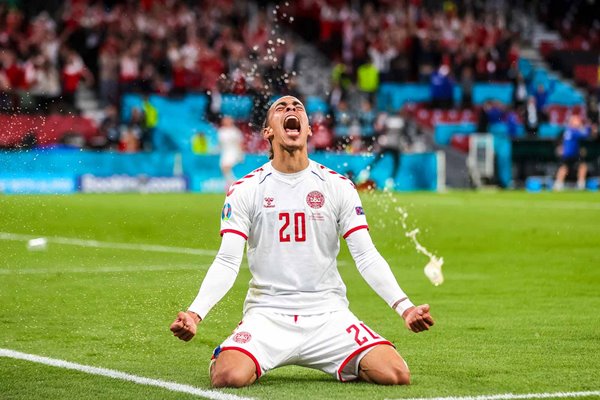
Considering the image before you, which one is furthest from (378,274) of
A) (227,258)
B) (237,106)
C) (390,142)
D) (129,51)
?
(129,51)

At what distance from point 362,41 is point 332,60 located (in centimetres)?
144

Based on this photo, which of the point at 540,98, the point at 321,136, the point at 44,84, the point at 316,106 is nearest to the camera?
the point at 44,84

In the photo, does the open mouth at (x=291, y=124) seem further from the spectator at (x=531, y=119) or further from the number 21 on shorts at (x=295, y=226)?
the spectator at (x=531, y=119)

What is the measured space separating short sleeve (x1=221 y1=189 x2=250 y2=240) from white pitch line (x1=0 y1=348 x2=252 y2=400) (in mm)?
895

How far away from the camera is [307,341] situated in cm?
683

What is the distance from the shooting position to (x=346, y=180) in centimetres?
707

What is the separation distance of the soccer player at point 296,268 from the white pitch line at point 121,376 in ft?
0.78

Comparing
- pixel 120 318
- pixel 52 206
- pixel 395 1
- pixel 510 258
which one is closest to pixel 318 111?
pixel 395 1

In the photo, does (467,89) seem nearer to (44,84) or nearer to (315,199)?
(44,84)

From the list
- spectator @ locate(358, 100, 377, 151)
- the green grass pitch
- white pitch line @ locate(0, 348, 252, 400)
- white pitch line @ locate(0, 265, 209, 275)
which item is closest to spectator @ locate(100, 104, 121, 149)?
spectator @ locate(358, 100, 377, 151)

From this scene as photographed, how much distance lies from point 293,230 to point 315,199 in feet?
0.71

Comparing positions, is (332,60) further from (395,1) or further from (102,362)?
(102,362)

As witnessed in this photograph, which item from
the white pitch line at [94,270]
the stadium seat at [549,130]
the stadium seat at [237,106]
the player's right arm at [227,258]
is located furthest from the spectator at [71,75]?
the player's right arm at [227,258]

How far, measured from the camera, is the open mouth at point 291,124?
685 centimetres
